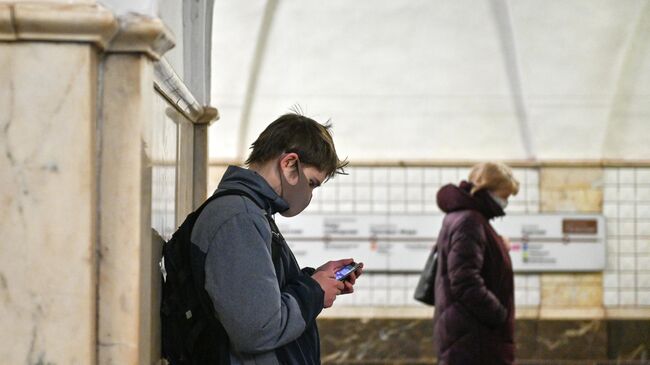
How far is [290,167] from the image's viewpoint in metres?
2.77

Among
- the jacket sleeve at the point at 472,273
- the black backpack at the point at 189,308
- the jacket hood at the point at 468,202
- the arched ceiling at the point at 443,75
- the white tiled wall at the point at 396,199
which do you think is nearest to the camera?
the black backpack at the point at 189,308

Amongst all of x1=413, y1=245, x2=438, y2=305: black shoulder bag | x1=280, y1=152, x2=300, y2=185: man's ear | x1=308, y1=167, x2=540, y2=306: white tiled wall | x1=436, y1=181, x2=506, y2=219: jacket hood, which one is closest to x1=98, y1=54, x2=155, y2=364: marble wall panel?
x1=280, y1=152, x2=300, y2=185: man's ear


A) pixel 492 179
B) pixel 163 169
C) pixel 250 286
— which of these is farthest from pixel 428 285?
pixel 250 286

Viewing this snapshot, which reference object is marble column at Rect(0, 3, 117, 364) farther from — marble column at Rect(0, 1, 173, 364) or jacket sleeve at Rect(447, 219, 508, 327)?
jacket sleeve at Rect(447, 219, 508, 327)

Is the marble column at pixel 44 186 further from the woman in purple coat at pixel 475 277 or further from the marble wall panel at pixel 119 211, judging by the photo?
the woman in purple coat at pixel 475 277

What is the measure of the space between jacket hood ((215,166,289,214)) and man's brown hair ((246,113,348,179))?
→ 0.29ft

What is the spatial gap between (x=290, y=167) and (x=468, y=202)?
3149mm

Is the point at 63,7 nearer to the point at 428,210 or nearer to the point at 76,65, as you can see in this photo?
the point at 76,65

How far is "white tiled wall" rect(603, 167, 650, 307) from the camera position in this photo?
10047 mm

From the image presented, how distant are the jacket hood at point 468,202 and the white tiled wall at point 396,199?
164 inches

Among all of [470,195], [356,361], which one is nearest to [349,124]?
[356,361]

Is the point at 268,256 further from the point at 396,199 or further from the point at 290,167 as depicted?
the point at 396,199

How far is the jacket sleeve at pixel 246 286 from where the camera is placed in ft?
7.91

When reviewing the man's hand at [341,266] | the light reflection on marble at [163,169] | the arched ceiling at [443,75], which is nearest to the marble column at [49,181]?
the light reflection on marble at [163,169]
